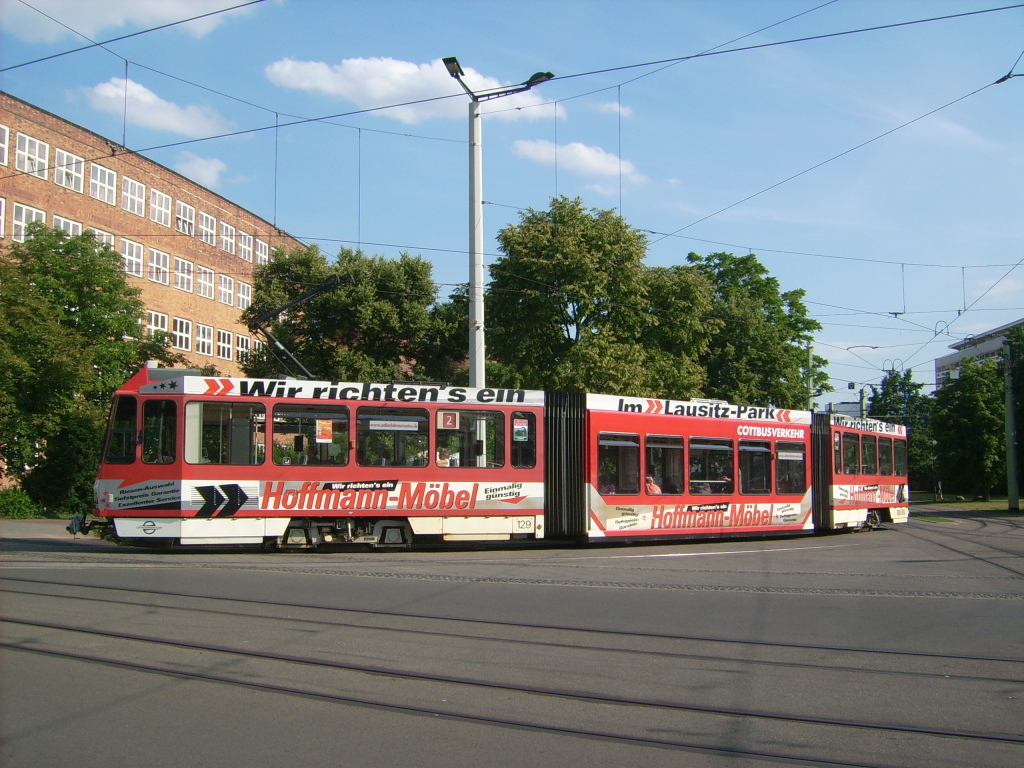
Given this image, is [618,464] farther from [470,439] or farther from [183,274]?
[183,274]

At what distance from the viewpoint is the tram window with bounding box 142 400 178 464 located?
15164 millimetres

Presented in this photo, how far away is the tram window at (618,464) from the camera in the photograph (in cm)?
1814

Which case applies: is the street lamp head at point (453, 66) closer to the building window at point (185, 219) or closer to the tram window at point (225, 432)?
the tram window at point (225, 432)

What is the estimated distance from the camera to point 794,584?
12.4m

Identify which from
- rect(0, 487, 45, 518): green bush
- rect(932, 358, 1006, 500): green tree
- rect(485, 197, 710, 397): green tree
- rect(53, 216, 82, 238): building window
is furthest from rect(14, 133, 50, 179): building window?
rect(932, 358, 1006, 500): green tree

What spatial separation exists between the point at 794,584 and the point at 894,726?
6824 mm

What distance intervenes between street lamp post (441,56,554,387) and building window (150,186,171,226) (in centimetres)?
3040

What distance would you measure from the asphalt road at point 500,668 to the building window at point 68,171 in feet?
103

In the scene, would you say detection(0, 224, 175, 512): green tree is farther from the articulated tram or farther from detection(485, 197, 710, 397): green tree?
detection(485, 197, 710, 397): green tree

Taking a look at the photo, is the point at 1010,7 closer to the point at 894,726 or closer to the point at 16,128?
the point at 894,726

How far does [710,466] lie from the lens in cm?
1992

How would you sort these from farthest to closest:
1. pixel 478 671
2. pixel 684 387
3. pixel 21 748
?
pixel 684 387 → pixel 478 671 → pixel 21 748

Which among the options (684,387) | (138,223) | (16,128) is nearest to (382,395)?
(684,387)

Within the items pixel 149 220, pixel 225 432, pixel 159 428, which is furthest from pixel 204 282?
pixel 225 432
